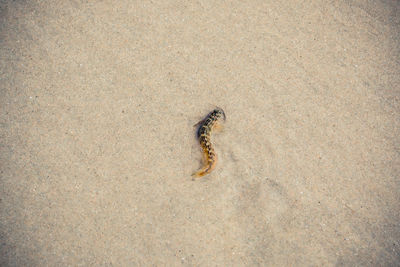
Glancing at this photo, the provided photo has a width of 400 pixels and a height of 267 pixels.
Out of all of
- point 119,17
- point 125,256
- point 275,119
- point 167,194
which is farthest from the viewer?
point 119,17

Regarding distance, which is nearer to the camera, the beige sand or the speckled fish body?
the beige sand

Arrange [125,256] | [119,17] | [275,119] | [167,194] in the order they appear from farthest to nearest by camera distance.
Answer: [119,17] → [275,119] → [167,194] → [125,256]

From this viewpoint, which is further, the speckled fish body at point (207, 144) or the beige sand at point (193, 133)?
the speckled fish body at point (207, 144)

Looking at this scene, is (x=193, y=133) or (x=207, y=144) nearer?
(x=207, y=144)

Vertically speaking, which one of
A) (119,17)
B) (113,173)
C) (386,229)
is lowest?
(113,173)

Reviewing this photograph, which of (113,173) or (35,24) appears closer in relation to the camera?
(113,173)

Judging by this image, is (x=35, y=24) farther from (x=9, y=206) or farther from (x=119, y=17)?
(x=9, y=206)

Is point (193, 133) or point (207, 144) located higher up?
point (193, 133)

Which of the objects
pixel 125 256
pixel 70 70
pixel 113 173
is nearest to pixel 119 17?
pixel 70 70
